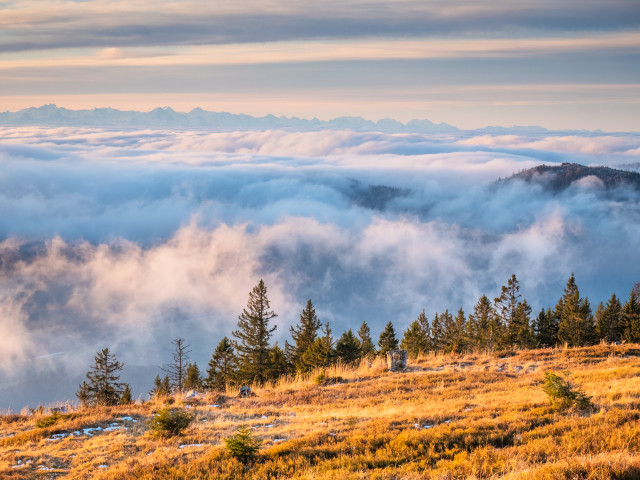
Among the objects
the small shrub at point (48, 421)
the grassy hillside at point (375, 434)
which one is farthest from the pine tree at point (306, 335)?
the small shrub at point (48, 421)

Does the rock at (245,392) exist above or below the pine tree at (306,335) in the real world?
above

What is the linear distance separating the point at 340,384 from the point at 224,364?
38823 millimetres

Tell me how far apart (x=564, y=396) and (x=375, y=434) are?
5406 mm

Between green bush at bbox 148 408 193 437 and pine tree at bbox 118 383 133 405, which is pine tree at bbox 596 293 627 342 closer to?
pine tree at bbox 118 383 133 405

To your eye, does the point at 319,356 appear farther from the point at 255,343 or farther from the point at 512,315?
the point at 512,315

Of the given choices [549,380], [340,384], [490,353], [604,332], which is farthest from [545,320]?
[549,380]

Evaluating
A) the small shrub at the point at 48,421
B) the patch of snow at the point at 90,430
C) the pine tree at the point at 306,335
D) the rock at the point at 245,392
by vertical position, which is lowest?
the pine tree at the point at 306,335

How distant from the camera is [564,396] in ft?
41.3

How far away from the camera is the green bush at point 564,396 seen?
12.4 metres

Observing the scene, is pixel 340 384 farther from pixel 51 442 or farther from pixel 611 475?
pixel 611 475

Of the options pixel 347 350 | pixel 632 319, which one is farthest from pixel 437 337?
pixel 347 350

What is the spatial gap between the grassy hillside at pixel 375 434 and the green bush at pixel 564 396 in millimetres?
258

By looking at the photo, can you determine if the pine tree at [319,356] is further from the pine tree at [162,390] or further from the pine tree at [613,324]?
the pine tree at [613,324]

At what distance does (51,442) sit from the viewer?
1355 centimetres
